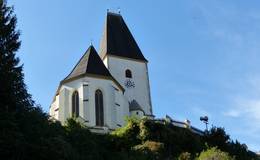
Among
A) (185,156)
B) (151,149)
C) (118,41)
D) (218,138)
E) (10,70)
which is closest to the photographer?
(10,70)

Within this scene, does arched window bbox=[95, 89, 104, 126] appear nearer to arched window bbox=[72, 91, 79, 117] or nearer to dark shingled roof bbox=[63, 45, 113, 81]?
arched window bbox=[72, 91, 79, 117]

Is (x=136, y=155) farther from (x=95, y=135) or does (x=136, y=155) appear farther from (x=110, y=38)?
(x=110, y=38)

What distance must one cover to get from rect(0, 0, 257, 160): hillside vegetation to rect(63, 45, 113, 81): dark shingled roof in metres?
9.20

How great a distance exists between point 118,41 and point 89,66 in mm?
10176

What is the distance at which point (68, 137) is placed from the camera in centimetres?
4078

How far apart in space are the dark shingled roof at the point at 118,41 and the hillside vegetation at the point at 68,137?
55.6 ft

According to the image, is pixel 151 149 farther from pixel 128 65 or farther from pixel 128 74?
pixel 128 65

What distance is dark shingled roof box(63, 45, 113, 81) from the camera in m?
56.3

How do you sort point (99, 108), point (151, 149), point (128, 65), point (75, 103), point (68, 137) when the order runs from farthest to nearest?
point (128, 65), point (75, 103), point (99, 108), point (151, 149), point (68, 137)

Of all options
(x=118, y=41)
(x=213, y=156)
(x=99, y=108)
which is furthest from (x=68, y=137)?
(x=118, y=41)

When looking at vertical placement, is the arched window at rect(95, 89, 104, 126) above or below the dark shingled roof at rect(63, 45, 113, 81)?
below

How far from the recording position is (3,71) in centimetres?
3459

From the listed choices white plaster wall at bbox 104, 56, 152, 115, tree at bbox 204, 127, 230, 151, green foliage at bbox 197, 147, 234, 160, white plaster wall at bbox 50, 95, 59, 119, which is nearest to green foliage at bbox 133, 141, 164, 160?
green foliage at bbox 197, 147, 234, 160

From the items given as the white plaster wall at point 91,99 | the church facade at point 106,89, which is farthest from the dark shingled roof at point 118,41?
the white plaster wall at point 91,99
